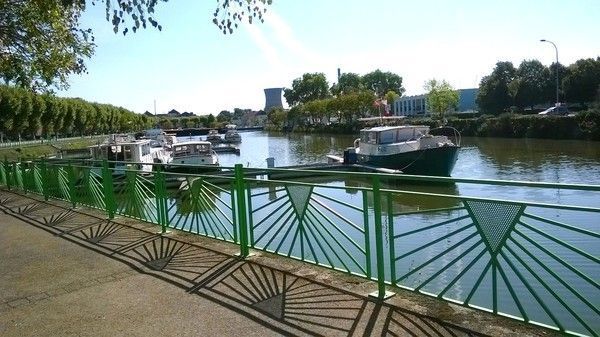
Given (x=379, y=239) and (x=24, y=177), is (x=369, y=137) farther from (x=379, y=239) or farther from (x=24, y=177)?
(x=379, y=239)

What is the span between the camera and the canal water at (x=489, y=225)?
454 centimetres

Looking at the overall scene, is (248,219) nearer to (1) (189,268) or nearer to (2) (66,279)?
(1) (189,268)

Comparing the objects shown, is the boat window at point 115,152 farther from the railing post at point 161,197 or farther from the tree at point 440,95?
the tree at point 440,95

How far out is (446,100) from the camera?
69.0 metres

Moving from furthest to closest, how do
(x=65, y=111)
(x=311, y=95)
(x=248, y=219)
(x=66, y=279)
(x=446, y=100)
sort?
(x=311, y=95) < (x=446, y=100) < (x=65, y=111) < (x=248, y=219) < (x=66, y=279)

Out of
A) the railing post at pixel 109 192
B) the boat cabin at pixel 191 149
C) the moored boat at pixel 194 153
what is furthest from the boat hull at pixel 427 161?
→ the railing post at pixel 109 192

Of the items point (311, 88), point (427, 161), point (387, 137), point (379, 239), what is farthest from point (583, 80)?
point (311, 88)

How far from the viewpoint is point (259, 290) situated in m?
5.16

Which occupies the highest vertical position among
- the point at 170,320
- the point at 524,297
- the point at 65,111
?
the point at 65,111

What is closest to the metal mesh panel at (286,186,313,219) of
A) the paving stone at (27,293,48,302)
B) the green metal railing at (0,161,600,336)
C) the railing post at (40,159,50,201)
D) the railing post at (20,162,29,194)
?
the green metal railing at (0,161,600,336)

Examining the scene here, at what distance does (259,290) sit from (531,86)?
67.5 meters

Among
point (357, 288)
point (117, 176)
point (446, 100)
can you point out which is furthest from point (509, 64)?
point (357, 288)

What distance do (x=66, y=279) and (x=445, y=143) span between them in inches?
832

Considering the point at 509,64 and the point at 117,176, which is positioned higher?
the point at 509,64
